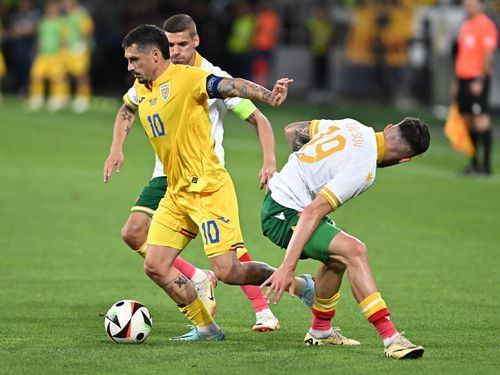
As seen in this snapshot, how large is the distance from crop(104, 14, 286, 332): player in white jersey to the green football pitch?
228mm

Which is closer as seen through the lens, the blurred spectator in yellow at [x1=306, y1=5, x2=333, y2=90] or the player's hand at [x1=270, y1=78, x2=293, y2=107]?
the player's hand at [x1=270, y1=78, x2=293, y2=107]

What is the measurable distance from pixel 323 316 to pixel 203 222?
1015 mm

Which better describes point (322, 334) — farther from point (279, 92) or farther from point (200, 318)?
point (279, 92)

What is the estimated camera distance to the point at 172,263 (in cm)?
855

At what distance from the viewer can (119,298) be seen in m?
10.5

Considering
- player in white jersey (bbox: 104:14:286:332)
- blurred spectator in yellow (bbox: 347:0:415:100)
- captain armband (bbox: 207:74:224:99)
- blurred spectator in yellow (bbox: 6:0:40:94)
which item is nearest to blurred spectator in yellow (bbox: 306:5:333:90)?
blurred spectator in yellow (bbox: 347:0:415:100)

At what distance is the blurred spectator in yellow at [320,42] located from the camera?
3522cm

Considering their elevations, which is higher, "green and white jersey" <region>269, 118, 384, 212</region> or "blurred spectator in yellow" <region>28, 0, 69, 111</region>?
"green and white jersey" <region>269, 118, 384, 212</region>

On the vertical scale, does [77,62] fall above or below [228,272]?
below

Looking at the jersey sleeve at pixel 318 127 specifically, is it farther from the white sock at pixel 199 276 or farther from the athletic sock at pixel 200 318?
the white sock at pixel 199 276

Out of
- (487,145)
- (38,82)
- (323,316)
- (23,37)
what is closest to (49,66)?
(38,82)

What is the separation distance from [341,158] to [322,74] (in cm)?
2952

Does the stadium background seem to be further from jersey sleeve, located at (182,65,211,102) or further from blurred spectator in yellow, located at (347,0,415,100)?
blurred spectator in yellow, located at (347,0,415,100)

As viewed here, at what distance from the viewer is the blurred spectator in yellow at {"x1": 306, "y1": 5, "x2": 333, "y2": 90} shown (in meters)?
35.2
